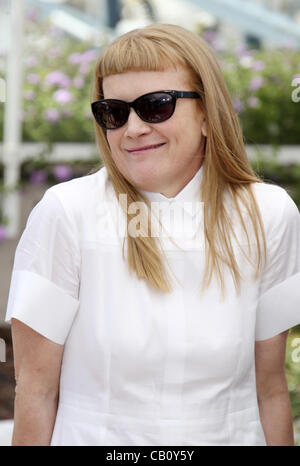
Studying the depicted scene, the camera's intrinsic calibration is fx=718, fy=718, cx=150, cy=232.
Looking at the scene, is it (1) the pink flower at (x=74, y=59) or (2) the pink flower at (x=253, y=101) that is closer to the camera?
(2) the pink flower at (x=253, y=101)

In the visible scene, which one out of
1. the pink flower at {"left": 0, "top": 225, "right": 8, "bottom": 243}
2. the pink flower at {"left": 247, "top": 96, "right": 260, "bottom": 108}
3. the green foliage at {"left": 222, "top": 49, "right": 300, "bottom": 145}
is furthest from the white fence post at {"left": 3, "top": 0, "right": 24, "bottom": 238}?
the pink flower at {"left": 247, "top": 96, "right": 260, "bottom": 108}

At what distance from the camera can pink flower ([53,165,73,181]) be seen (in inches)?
171

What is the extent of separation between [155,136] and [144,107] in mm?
60

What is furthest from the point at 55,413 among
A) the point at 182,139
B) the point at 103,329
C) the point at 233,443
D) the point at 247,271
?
the point at 182,139

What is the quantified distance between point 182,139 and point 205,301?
11.7 inches

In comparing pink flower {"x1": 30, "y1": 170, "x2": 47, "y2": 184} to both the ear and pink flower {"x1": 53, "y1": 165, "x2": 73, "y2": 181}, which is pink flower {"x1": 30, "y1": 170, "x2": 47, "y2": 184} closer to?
pink flower {"x1": 53, "y1": 165, "x2": 73, "y2": 181}

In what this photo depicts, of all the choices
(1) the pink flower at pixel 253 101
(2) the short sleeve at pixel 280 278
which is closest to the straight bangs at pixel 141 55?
(2) the short sleeve at pixel 280 278

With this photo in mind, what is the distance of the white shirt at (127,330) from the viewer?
4.13 ft

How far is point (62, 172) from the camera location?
4.35 metres

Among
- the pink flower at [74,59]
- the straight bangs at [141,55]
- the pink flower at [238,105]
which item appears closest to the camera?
the straight bangs at [141,55]

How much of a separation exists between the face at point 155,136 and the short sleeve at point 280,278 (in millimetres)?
213

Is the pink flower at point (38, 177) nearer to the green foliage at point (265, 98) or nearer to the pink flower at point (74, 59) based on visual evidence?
the pink flower at point (74, 59)

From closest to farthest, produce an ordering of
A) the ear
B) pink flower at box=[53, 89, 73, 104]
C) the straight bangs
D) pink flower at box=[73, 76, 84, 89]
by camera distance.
Result: the straight bangs → the ear → pink flower at box=[53, 89, 73, 104] → pink flower at box=[73, 76, 84, 89]

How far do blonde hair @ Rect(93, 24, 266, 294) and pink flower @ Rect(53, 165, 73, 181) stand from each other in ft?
9.80
